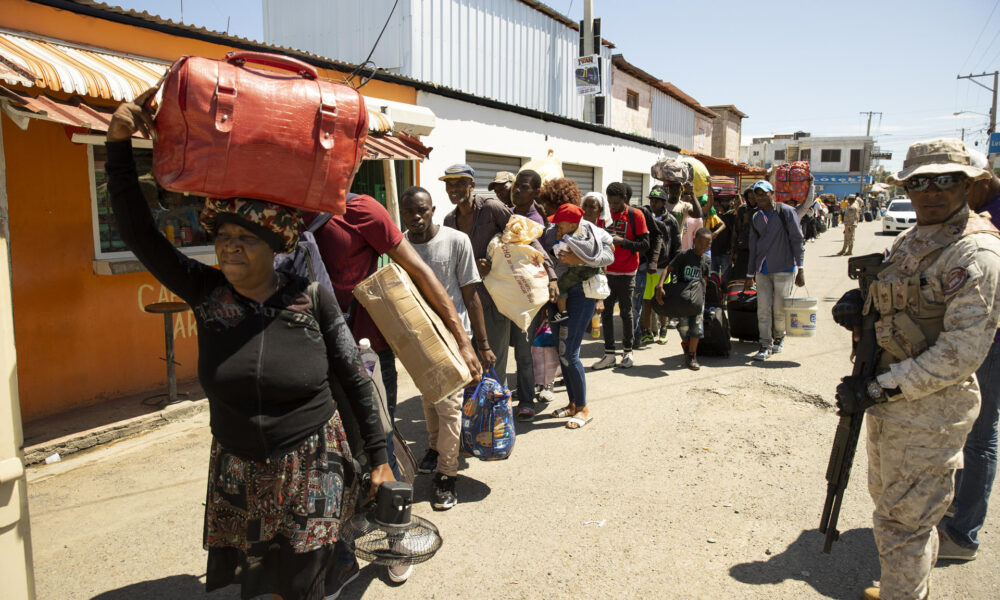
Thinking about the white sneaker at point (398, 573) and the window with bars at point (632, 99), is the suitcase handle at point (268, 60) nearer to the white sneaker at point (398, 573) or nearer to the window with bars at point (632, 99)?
the white sneaker at point (398, 573)

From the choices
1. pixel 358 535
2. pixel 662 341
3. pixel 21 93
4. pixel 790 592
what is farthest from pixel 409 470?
pixel 662 341

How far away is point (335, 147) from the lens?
1.94 meters

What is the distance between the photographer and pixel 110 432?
4902 millimetres

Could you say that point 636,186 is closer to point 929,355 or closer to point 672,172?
point 672,172

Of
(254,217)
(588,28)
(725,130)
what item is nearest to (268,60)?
(254,217)

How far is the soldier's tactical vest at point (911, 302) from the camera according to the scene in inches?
97.7

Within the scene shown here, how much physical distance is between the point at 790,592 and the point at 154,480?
3977 millimetres

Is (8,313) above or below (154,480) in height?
above

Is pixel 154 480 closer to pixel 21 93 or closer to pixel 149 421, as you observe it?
pixel 149 421

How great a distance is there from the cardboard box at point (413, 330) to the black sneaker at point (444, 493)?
2.89 feet

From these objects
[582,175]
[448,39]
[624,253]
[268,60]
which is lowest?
[624,253]

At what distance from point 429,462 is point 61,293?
3597mm

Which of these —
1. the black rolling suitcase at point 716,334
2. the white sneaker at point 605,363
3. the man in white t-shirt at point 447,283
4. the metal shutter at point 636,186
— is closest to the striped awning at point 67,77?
the man in white t-shirt at point 447,283

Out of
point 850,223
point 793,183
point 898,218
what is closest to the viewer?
point 793,183
